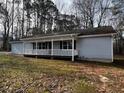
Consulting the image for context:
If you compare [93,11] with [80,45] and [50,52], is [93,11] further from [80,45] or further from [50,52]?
[80,45]

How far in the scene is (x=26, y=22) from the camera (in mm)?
54781

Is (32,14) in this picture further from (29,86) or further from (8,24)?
(29,86)

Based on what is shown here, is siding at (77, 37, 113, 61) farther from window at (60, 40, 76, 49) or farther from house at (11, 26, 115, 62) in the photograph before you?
window at (60, 40, 76, 49)

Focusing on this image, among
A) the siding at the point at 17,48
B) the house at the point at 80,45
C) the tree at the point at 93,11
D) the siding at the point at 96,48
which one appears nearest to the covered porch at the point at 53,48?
the house at the point at 80,45

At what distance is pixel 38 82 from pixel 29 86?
0.70 m

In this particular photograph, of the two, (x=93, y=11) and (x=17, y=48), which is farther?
(x=93, y=11)

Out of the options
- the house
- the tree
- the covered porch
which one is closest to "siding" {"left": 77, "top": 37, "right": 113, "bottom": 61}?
the house

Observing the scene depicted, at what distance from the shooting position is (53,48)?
88.2 ft

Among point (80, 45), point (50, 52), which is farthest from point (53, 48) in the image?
point (80, 45)

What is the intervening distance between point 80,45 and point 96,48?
2361 millimetres

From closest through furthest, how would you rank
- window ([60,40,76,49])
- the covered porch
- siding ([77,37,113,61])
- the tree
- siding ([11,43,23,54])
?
siding ([77,37,113,61]), the covered porch, window ([60,40,76,49]), siding ([11,43,23,54]), the tree

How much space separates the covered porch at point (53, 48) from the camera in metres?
23.7

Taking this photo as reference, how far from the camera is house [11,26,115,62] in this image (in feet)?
70.6

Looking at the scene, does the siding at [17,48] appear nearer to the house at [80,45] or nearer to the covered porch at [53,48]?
the covered porch at [53,48]
